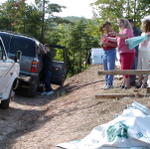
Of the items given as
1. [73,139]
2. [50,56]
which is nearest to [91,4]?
[50,56]

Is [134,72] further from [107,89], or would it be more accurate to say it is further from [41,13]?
[41,13]

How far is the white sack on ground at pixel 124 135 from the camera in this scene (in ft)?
19.0

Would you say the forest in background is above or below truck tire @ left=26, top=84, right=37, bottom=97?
above

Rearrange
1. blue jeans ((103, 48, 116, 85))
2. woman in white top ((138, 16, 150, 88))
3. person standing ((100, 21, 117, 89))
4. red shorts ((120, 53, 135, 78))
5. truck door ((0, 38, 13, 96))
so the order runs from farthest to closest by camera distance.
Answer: blue jeans ((103, 48, 116, 85)) → person standing ((100, 21, 117, 89)) → red shorts ((120, 53, 135, 78)) → truck door ((0, 38, 13, 96)) → woman in white top ((138, 16, 150, 88))

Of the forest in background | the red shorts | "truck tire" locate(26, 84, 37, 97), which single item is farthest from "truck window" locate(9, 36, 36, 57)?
the forest in background

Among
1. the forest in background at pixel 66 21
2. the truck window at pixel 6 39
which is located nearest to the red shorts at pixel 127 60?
the truck window at pixel 6 39

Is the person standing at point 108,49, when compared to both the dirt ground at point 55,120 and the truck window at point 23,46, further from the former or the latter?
the truck window at point 23,46

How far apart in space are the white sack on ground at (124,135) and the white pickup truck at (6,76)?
4468mm

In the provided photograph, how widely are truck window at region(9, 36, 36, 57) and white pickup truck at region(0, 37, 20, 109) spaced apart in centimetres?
261

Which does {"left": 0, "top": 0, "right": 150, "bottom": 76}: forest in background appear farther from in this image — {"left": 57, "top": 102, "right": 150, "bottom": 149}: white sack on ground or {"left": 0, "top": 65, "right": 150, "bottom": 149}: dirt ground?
{"left": 57, "top": 102, "right": 150, "bottom": 149}: white sack on ground

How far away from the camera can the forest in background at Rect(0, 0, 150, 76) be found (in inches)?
1110

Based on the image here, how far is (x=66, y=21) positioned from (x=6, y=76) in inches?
1018

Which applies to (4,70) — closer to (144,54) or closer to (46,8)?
(144,54)

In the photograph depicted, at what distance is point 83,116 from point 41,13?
25.6m
